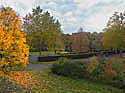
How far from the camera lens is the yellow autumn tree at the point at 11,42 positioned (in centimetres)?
752

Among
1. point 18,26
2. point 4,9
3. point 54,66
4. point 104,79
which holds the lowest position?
A: point 104,79

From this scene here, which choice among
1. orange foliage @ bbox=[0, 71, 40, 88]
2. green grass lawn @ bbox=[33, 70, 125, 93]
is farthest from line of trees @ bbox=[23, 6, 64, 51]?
orange foliage @ bbox=[0, 71, 40, 88]

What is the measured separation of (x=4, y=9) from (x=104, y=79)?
1006 cm

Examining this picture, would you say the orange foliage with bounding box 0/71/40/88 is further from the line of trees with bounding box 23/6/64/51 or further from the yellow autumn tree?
the line of trees with bounding box 23/6/64/51

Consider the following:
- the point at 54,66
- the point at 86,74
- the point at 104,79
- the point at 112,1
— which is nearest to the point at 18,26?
the point at 54,66

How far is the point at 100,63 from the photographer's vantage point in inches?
444

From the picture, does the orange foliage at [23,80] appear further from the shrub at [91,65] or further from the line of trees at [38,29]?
the line of trees at [38,29]

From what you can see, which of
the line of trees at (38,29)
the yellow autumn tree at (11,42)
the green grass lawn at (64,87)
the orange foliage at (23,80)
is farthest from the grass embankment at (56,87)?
the line of trees at (38,29)

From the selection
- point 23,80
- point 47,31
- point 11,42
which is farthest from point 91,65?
point 47,31

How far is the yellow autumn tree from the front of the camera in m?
7.52

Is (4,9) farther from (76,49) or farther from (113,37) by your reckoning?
(76,49)

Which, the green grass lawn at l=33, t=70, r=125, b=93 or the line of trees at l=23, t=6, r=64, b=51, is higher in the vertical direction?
the line of trees at l=23, t=6, r=64, b=51

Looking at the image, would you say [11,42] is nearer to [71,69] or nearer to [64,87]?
[64,87]

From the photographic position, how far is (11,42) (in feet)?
25.1
